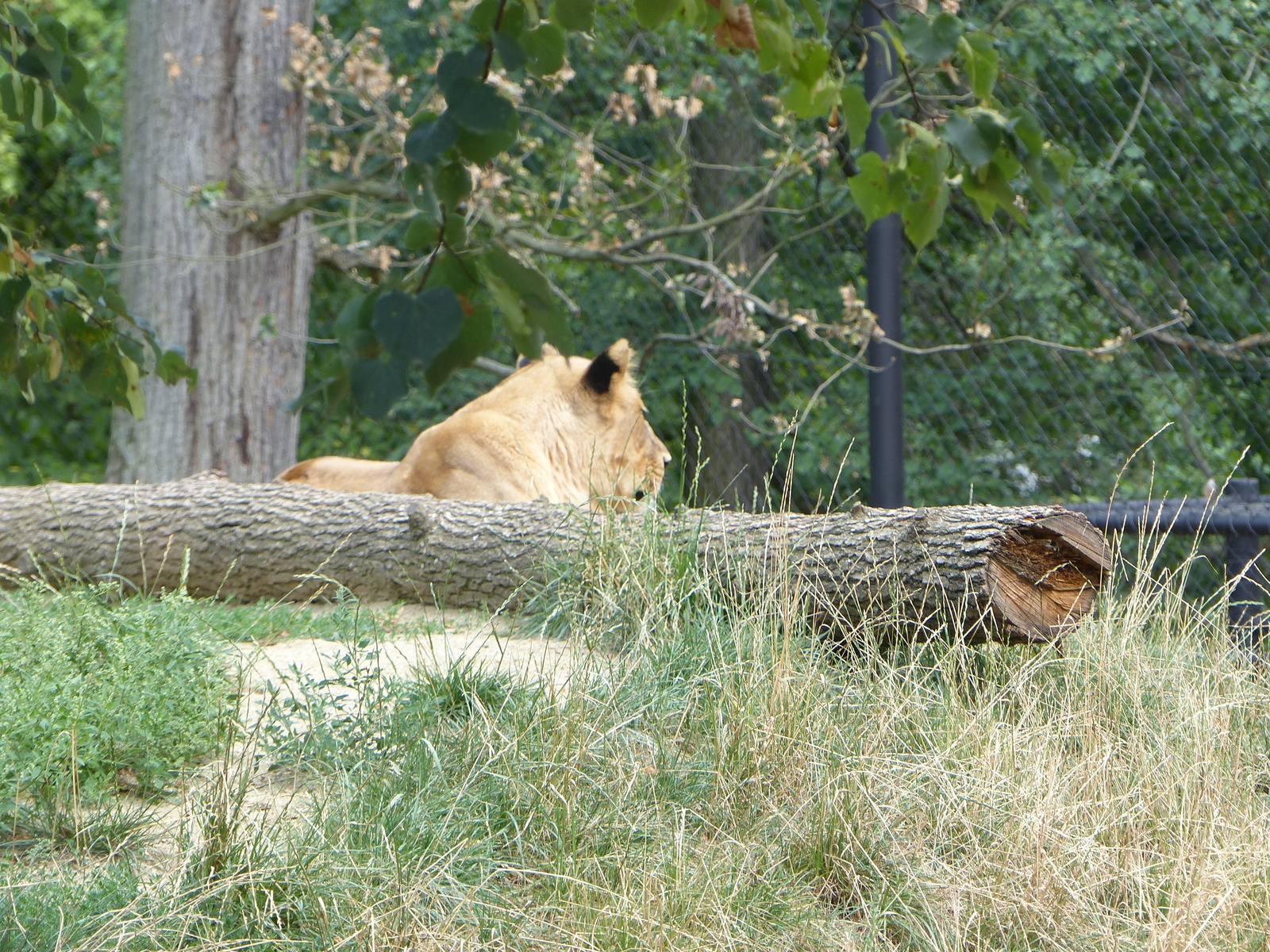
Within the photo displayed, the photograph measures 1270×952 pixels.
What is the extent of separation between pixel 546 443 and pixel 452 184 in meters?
4.62

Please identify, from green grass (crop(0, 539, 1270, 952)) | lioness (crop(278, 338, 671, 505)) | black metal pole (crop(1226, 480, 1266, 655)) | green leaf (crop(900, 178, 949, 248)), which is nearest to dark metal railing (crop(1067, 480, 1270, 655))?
black metal pole (crop(1226, 480, 1266, 655))

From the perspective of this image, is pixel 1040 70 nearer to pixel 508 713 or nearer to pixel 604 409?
pixel 604 409

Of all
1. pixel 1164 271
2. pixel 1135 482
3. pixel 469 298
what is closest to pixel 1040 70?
pixel 1164 271

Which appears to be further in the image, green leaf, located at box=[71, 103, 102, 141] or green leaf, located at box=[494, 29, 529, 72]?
green leaf, located at box=[71, 103, 102, 141]

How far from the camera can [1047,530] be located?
11.0ft

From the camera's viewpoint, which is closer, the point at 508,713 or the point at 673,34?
the point at 508,713

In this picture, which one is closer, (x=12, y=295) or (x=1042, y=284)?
(x=12, y=295)

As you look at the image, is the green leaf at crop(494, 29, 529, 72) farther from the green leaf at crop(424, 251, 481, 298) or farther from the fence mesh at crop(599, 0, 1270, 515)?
the fence mesh at crop(599, 0, 1270, 515)

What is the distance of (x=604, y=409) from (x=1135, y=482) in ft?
9.43

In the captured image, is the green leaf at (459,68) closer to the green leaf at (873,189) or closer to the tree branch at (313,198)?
the green leaf at (873,189)

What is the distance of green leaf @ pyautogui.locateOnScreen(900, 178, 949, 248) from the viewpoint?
1.53m

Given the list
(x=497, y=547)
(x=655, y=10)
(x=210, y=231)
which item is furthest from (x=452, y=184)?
(x=210, y=231)

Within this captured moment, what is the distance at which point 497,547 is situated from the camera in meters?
4.39

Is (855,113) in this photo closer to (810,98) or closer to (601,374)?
(810,98)
